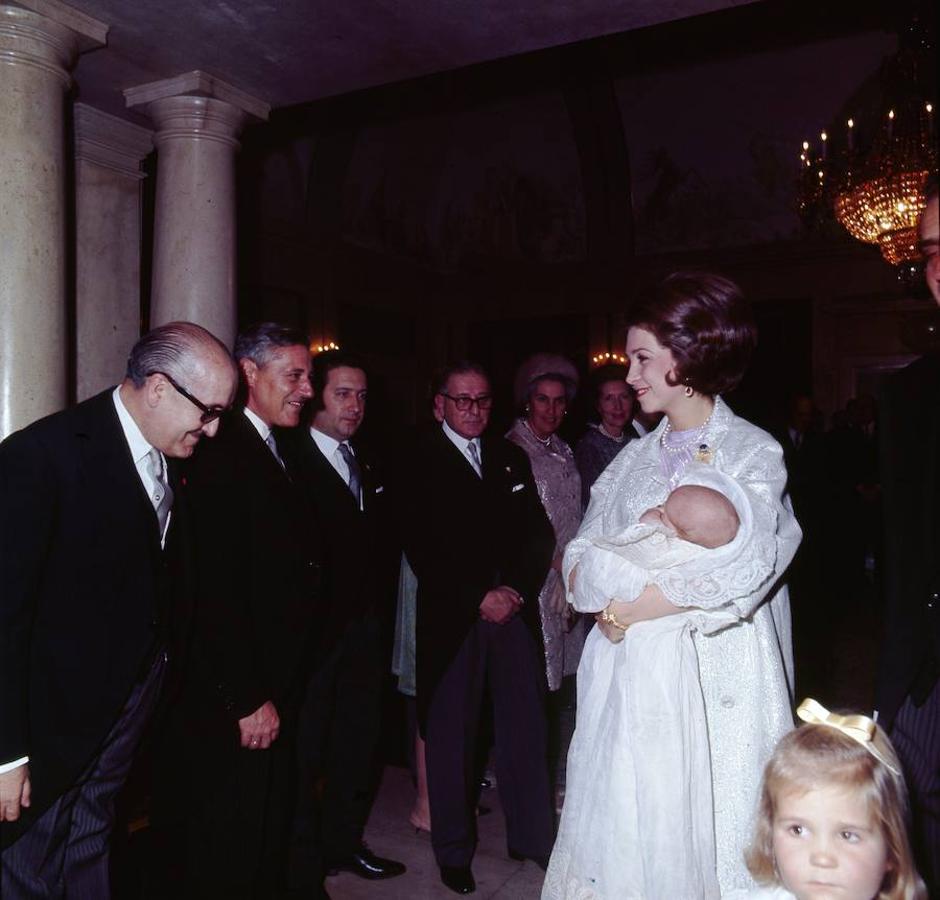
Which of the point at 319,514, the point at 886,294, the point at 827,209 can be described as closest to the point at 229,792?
the point at 319,514

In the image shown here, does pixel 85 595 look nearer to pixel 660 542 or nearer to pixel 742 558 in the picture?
pixel 660 542

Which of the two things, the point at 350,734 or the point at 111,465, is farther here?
the point at 350,734

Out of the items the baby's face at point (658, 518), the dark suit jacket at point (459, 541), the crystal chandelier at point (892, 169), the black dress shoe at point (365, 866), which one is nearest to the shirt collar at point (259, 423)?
the dark suit jacket at point (459, 541)

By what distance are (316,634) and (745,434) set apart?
1.82 metres

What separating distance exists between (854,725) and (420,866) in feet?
7.90

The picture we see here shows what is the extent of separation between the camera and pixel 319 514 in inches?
134

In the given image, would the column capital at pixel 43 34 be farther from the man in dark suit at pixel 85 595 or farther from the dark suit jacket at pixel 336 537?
the man in dark suit at pixel 85 595

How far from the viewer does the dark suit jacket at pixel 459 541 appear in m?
3.47

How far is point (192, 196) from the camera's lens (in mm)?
4891

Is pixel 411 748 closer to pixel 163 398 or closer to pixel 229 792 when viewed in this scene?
pixel 229 792

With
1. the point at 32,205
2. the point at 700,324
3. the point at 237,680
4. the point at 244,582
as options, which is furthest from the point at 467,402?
the point at 32,205

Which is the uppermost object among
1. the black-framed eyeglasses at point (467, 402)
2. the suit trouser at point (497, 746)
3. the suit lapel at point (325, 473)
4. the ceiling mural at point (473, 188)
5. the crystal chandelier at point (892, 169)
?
the ceiling mural at point (473, 188)

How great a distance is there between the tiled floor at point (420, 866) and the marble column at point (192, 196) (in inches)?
107

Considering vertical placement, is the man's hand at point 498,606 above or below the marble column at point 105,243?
below
